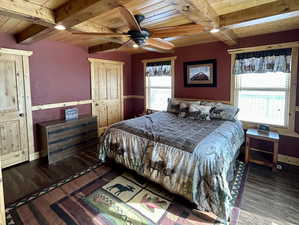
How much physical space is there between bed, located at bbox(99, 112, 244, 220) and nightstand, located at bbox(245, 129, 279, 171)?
0.23 meters

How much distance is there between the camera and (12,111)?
3.13 meters

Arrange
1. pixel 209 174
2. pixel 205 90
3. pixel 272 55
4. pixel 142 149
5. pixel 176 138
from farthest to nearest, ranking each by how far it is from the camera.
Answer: pixel 205 90, pixel 272 55, pixel 142 149, pixel 176 138, pixel 209 174

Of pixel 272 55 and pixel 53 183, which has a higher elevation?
pixel 272 55

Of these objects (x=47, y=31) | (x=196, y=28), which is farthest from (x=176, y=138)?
(x=47, y=31)

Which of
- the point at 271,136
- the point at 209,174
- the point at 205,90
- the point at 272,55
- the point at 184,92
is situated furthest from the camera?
the point at 184,92

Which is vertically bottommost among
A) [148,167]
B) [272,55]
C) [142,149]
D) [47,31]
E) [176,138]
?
[148,167]

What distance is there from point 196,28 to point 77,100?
10.6ft

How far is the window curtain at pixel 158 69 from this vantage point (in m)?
4.61

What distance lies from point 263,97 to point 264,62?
2.20ft

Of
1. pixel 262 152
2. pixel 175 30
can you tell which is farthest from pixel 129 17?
pixel 262 152

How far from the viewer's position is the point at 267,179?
2664mm

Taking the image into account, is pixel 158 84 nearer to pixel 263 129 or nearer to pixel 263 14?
pixel 263 129

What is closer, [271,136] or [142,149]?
[142,149]

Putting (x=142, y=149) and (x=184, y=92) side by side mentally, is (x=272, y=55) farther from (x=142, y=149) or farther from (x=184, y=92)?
(x=142, y=149)
